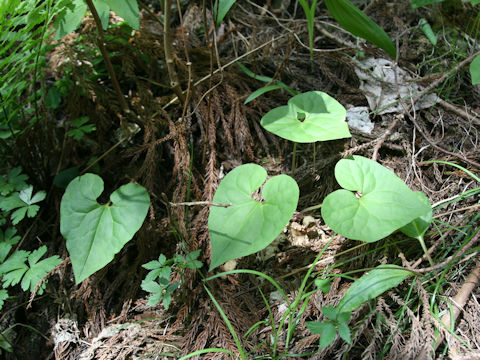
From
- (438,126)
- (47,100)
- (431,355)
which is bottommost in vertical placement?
(431,355)

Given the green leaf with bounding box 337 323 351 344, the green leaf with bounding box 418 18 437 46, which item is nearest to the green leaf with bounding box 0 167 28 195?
the green leaf with bounding box 337 323 351 344

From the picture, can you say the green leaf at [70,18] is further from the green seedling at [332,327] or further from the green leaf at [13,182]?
the green seedling at [332,327]

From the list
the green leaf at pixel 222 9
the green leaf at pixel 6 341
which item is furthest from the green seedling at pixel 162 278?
the green leaf at pixel 222 9

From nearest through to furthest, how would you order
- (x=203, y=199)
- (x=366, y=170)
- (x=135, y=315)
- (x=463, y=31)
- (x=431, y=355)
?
1. (x=431, y=355)
2. (x=366, y=170)
3. (x=135, y=315)
4. (x=203, y=199)
5. (x=463, y=31)

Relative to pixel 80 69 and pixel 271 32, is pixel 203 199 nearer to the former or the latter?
pixel 80 69

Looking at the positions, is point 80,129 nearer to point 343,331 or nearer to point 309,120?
point 309,120

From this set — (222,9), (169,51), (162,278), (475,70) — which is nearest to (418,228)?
(475,70)

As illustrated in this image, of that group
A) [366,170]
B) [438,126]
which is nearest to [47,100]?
[366,170]
